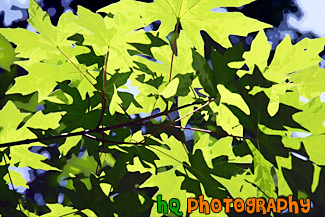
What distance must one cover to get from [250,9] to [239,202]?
747 centimetres

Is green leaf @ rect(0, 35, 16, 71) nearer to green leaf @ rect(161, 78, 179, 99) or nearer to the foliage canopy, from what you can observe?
the foliage canopy

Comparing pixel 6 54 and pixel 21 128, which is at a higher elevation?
pixel 6 54

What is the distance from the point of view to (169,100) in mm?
858

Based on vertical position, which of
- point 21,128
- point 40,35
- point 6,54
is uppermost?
point 6,54

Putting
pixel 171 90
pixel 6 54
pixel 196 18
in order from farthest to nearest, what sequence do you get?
pixel 6 54, pixel 196 18, pixel 171 90

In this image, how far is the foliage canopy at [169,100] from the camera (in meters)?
0.81

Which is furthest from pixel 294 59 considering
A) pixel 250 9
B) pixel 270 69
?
pixel 250 9

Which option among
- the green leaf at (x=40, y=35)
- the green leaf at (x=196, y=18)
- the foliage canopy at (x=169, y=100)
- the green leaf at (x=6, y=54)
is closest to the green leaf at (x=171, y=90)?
the foliage canopy at (x=169, y=100)

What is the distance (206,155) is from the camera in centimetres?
91

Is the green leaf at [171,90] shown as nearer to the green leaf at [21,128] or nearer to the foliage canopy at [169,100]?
the foliage canopy at [169,100]

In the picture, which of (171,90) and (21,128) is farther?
(21,128)

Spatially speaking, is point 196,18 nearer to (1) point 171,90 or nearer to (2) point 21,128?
(1) point 171,90

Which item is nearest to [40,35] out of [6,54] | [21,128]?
[21,128]

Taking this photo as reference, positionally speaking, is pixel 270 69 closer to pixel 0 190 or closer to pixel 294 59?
pixel 294 59
